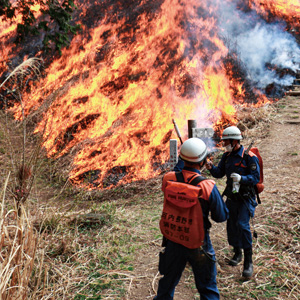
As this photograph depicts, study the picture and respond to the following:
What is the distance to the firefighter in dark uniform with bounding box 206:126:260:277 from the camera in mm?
3691

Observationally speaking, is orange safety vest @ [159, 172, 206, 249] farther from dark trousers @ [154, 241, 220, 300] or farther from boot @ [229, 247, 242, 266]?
boot @ [229, 247, 242, 266]

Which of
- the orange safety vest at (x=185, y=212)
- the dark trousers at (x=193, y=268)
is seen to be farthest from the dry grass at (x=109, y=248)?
the orange safety vest at (x=185, y=212)

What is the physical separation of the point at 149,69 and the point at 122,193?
659 centimetres

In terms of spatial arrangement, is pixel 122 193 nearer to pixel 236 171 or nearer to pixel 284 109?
pixel 236 171

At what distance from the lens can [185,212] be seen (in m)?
2.64

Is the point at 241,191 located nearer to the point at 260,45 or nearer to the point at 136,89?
the point at 136,89

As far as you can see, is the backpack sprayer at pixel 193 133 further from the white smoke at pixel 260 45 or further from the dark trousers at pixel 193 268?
the white smoke at pixel 260 45

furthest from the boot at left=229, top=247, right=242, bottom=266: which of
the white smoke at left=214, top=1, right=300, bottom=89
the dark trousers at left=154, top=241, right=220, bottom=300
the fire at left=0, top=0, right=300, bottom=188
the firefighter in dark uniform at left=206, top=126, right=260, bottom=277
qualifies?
the white smoke at left=214, top=1, right=300, bottom=89

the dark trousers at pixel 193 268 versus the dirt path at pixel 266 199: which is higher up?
the dark trousers at pixel 193 268

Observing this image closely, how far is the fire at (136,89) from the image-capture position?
406 inches

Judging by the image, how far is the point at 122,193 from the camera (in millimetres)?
8539

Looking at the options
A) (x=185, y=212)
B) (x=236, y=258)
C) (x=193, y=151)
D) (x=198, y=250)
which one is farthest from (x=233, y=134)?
(x=236, y=258)

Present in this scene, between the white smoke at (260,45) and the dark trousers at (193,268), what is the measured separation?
46.6 feet

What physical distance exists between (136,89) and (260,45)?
8.68 meters
